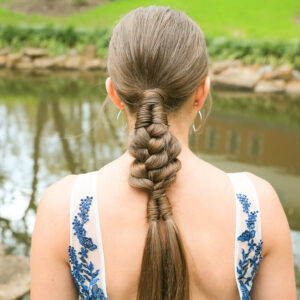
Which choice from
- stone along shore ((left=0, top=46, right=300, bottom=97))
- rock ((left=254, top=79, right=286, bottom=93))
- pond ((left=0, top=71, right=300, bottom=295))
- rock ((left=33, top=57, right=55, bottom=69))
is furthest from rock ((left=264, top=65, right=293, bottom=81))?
rock ((left=33, top=57, right=55, bottom=69))

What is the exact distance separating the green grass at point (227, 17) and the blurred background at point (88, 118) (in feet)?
1.20

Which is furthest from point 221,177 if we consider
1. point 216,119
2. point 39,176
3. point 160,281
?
point 216,119

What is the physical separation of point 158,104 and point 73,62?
519 inches

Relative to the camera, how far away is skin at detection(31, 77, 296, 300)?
1.17 meters

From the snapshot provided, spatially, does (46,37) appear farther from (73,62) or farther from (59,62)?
(73,62)

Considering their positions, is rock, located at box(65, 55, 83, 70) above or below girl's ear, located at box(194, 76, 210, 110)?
below

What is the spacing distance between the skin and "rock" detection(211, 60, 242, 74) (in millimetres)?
10445

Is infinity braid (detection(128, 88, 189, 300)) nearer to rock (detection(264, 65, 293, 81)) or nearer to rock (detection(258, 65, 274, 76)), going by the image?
rock (detection(264, 65, 293, 81))

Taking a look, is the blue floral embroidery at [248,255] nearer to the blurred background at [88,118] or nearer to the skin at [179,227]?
the skin at [179,227]

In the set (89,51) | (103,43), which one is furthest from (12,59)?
(103,43)

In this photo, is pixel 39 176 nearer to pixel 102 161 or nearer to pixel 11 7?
pixel 102 161

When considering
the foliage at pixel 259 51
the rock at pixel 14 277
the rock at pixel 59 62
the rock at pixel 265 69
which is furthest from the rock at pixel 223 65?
the rock at pixel 14 277

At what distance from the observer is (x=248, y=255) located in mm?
1197

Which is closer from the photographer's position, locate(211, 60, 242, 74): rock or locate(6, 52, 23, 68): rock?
locate(211, 60, 242, 74): rock
